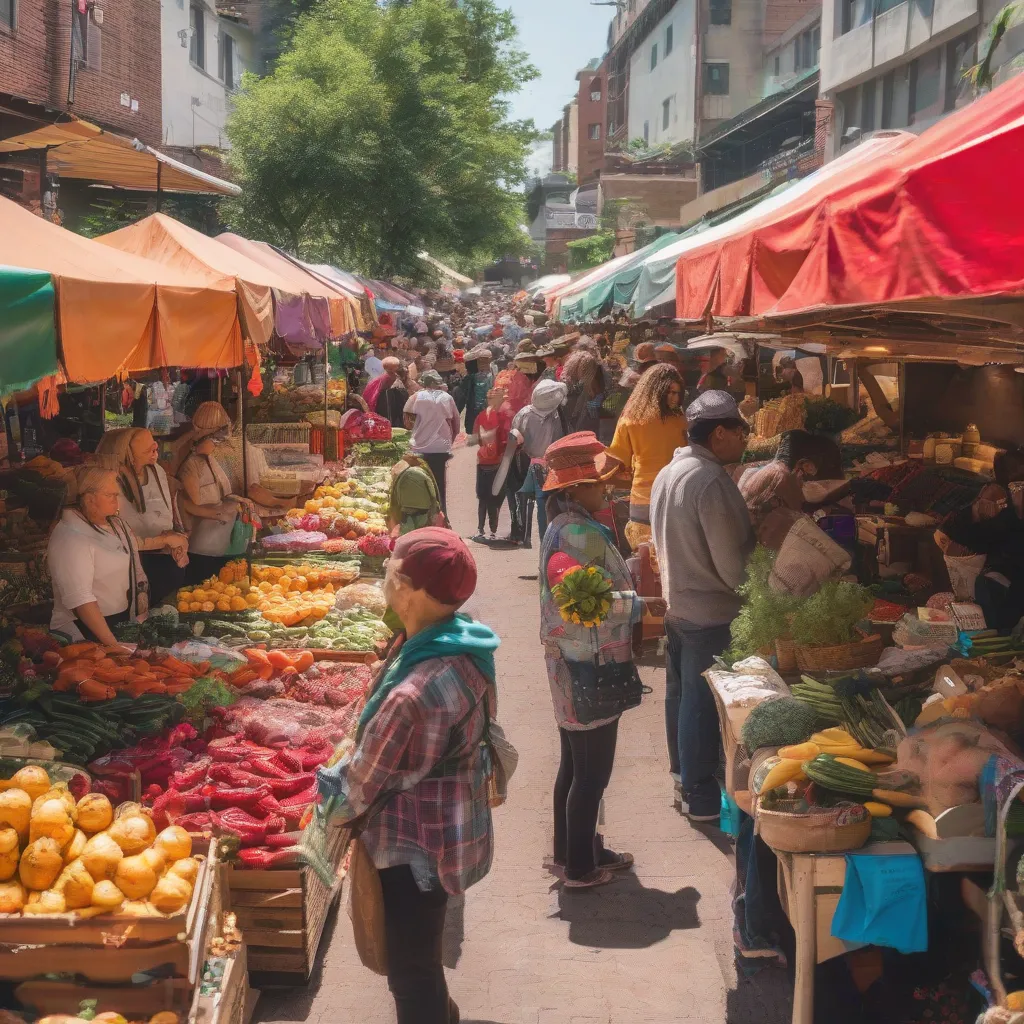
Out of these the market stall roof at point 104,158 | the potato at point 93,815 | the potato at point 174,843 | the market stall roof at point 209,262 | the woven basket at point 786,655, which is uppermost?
the market stall roof at point 104,158

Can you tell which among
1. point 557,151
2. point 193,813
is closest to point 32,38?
point 193,813

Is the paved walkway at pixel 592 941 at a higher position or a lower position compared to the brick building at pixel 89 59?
lower

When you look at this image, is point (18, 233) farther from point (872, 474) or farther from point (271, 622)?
point (872, 474)

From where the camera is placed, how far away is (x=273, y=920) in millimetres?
4578

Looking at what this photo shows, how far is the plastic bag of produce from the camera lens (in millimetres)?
8680

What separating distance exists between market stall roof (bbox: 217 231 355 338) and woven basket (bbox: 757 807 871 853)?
26.6 feet

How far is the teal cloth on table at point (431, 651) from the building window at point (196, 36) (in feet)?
96.8

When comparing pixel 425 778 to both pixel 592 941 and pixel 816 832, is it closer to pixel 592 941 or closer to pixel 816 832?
pixel 816 832

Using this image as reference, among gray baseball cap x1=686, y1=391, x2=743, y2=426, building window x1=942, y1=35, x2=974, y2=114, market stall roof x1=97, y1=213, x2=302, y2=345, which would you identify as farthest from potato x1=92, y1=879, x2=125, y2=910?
building window x1=942, y1=35, x2=974, y2=114

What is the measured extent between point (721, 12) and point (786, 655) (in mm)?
41993

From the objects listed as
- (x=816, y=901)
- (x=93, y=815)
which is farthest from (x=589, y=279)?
(x=816, y=901)

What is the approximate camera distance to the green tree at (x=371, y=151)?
1191 inches

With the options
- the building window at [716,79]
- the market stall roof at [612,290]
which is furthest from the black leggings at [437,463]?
the building window at [716,79]

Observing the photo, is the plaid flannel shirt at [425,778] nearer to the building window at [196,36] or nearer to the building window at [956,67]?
the building window at [956,67]
